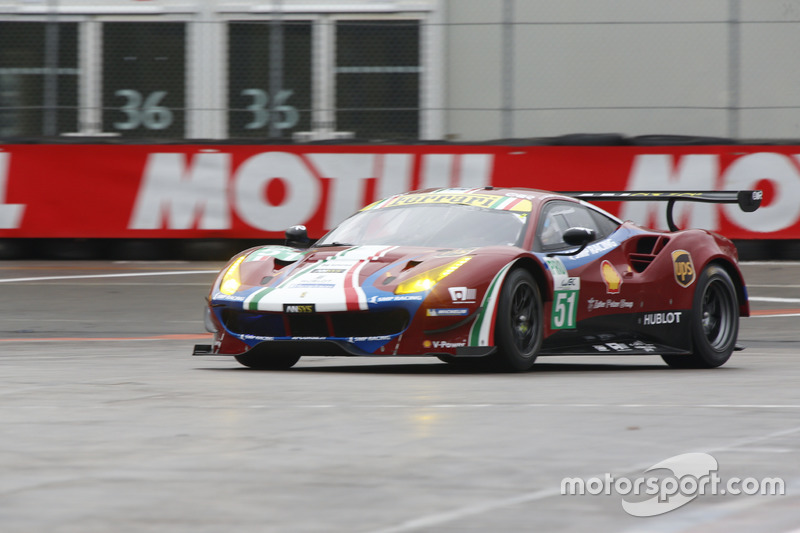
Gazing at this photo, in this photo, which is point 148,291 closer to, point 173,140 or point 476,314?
point 173,140

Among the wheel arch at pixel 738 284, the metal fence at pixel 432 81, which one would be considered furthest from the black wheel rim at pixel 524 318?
the metal fence at pixel 432 81

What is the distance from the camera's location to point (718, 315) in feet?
28.9

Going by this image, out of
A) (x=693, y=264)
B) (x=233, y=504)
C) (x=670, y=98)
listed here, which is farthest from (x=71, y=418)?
(x=670, y=98)

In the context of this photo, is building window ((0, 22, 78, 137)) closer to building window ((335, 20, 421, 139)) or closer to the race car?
building window ((335, 20, 421, 139))

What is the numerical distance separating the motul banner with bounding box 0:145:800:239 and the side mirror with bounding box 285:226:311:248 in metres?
7.79

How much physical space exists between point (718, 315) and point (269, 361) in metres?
3.03

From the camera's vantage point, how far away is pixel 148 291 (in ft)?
44.0

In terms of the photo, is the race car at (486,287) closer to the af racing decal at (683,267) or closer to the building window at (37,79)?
the af racing decal at (683,267)

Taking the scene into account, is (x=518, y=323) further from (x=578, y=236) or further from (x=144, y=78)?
(x=144, y=78)

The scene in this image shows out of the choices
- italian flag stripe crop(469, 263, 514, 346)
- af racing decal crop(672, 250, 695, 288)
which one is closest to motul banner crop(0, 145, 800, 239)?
af racing decal crop(672, 250, 695, 288)

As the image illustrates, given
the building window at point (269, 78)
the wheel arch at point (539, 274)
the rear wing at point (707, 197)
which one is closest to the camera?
the wheel arch at point (539, 274)

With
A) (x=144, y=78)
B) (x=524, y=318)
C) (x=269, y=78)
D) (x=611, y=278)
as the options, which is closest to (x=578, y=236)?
(x=611, y=278)

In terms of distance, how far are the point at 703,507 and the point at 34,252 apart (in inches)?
552

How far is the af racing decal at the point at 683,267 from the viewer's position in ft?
27.6
